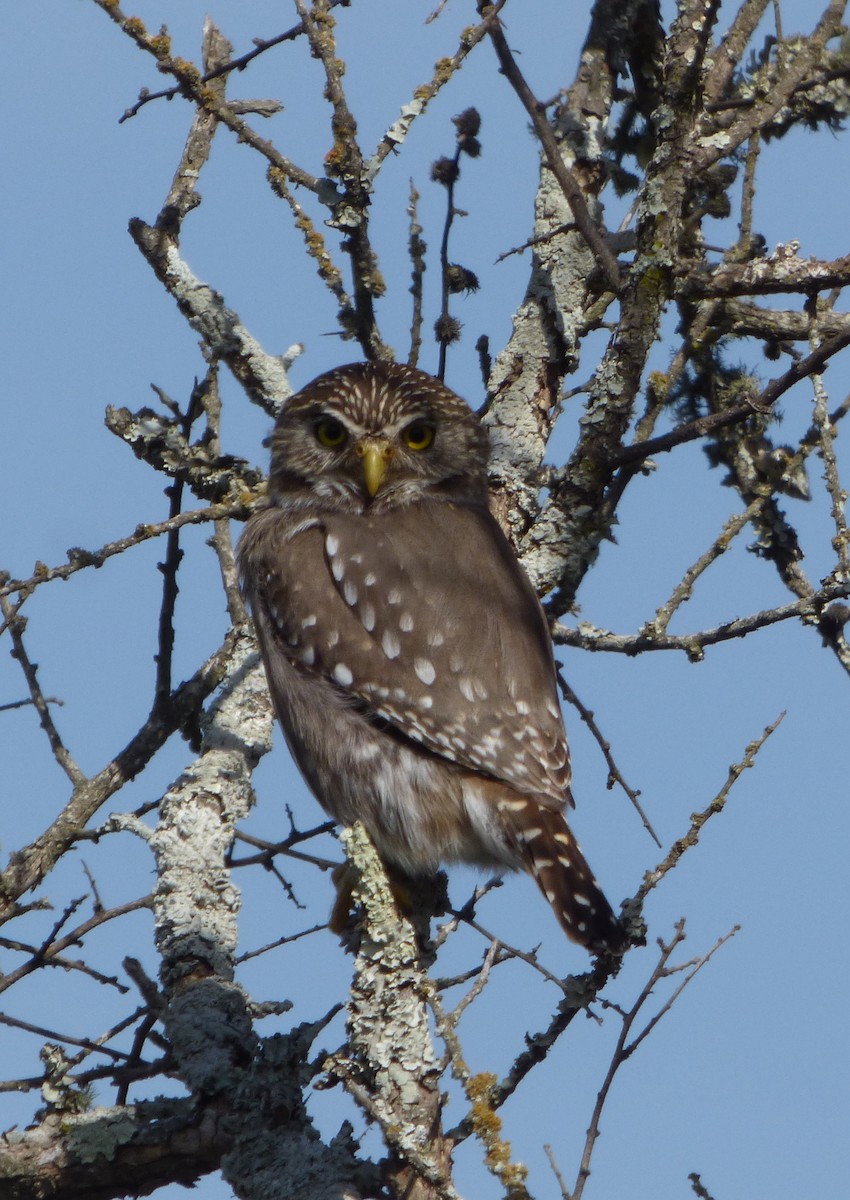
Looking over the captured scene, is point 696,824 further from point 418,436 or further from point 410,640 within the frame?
point 418,436

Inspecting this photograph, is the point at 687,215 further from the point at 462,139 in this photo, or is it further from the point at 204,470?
the point at 204,470

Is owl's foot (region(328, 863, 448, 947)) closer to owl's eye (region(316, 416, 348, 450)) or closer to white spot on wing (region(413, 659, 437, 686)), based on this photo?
white spot on wing (region(413, 659, 437, 686))

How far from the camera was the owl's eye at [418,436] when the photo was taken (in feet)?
16.1

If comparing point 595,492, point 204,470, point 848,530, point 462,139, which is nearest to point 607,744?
point 595,492

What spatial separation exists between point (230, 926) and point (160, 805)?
45cm

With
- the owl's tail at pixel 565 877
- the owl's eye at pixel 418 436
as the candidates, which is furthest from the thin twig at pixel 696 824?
the owl's eye at pixel 418 436

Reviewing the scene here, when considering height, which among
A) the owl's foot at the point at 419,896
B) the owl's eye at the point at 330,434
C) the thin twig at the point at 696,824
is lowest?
the thin twig at the point at 696,824

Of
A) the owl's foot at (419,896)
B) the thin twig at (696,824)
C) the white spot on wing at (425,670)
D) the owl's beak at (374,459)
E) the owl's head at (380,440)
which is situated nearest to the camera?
the thin twig at (696,824)

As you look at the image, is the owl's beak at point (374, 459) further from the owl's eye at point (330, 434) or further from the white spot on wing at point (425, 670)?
the white spot on wing at point (425, 670)

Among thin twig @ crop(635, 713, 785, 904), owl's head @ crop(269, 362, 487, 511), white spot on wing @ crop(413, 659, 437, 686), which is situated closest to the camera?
thin twig @ crop(635, 713, 785, 904)

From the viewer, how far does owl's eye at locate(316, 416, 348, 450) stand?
4895mm

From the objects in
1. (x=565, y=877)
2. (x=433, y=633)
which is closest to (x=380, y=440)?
(x=433, y=633)

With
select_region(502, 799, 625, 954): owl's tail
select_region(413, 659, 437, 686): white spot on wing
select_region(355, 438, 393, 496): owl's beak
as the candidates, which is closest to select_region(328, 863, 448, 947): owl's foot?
select_region(502, 799, 625, 954): owl's tail

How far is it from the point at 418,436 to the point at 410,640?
3.11 ft
